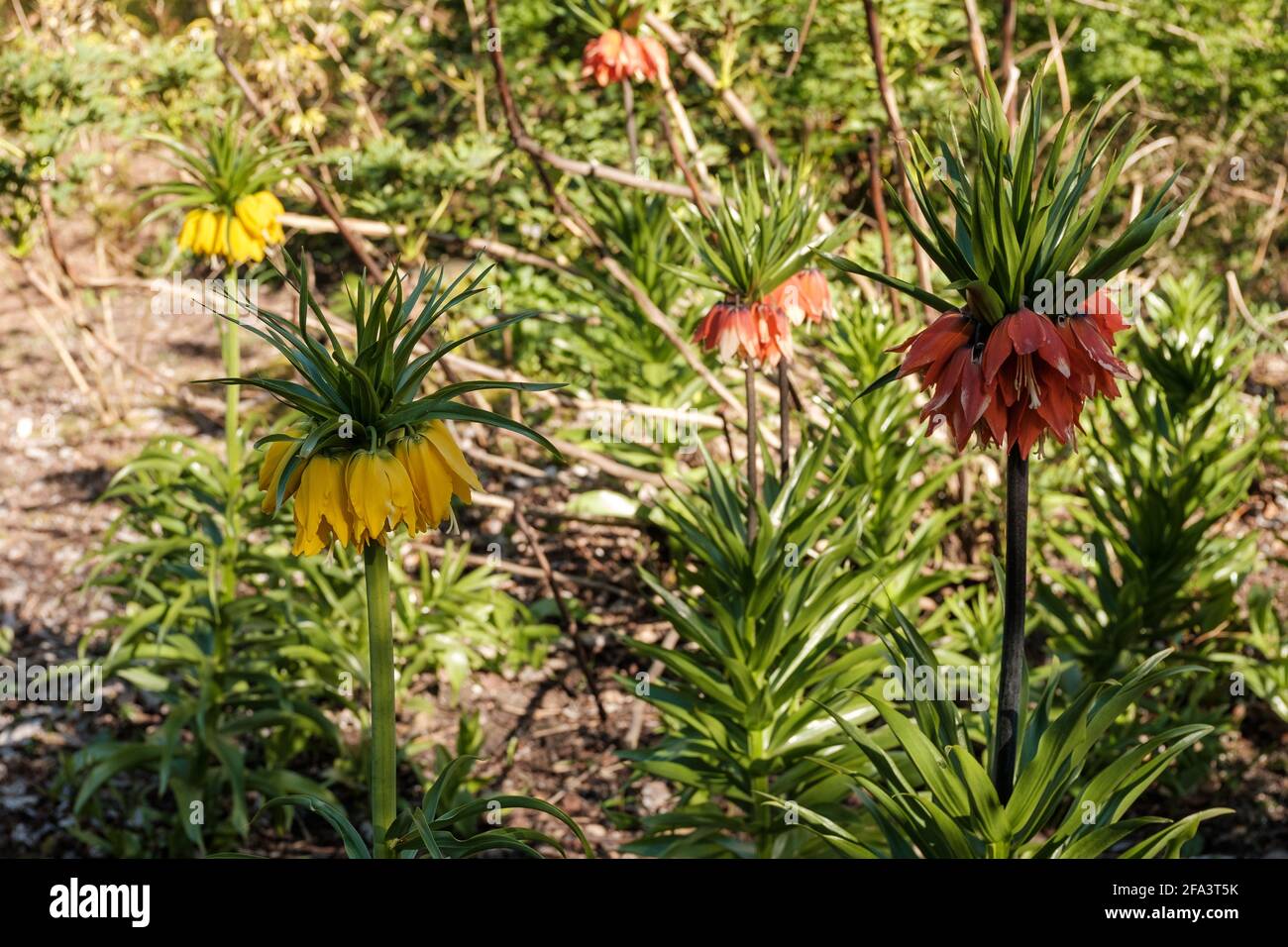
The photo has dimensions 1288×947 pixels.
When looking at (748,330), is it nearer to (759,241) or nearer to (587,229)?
(759,241)

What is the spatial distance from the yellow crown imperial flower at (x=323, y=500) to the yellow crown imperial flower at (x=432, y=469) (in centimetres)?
8

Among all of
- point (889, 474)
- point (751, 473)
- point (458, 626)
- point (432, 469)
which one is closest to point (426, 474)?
point (432, 469)

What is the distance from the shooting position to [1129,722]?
335 cm

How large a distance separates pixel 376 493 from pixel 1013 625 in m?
0.82

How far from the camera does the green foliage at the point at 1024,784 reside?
172 cm

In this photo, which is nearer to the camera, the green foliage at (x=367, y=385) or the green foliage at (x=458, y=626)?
the green foliage at (x=367, y=385)

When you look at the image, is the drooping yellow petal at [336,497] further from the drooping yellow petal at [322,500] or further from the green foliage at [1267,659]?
the green foliage at [1267,659]

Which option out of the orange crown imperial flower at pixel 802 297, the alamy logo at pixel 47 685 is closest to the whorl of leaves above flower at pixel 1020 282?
the orange crown imperial flower at pixel 802 297

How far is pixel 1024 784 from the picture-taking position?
1.73 meters

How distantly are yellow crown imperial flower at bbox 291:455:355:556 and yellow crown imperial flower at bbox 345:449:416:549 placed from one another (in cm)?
1

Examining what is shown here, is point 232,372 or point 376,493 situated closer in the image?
point 376,493
